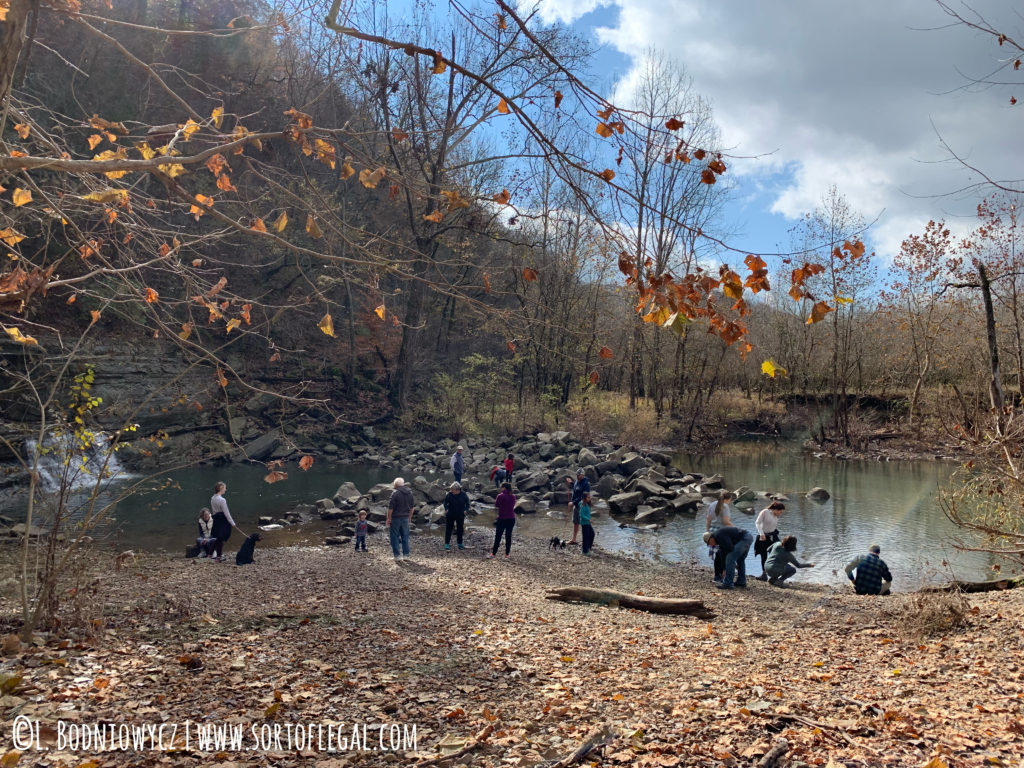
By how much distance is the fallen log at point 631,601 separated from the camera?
28.8ft

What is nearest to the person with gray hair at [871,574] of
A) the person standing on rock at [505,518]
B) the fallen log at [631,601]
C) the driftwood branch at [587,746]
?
the fallen log at [631,601]

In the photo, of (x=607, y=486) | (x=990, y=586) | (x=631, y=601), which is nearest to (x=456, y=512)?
(x=631, y=601)

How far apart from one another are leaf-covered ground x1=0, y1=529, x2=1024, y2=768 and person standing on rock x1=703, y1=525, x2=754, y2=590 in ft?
8.33

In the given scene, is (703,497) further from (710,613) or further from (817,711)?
(817,711)

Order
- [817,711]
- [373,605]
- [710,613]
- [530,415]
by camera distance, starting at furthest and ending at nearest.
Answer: [530,415] → [710,613] → [373,605] → [817,711]

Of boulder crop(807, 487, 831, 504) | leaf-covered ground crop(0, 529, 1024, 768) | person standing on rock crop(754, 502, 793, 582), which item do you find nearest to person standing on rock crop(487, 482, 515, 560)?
leaf-covered ground crop(0, 529, 1024, 768)

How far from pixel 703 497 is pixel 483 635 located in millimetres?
15405

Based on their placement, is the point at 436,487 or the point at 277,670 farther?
the point at 436,487

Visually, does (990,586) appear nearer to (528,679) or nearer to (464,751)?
(528,679)

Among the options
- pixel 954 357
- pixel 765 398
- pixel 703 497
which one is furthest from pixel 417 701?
pixel 765 398

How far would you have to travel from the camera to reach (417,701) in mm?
4488

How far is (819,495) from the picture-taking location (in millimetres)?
20281
